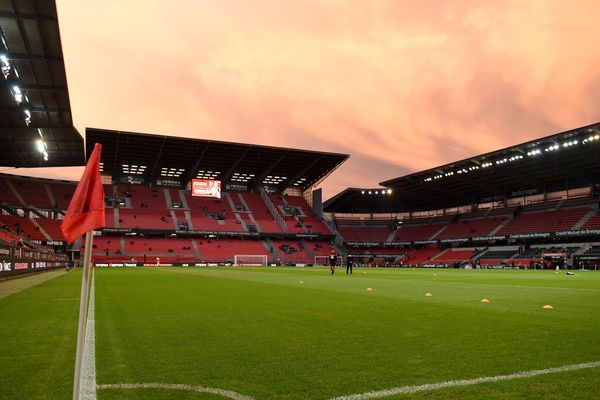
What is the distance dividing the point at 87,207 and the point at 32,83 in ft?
99.4

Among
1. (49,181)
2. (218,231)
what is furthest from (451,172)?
(49,181)

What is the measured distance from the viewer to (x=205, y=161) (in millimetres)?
75688

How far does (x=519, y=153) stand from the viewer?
2247 inches

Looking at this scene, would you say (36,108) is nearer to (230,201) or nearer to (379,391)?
(379,391)

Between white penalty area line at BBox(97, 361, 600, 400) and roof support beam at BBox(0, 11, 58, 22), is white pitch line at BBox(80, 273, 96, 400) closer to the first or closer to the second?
white penalty area line at BBox(97, 361, 600, 400)

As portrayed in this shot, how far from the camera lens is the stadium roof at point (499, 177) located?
53.6 m

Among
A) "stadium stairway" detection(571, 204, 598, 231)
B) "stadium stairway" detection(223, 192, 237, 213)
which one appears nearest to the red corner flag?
"stadium stairway" detection(571, 204, 598, 231)

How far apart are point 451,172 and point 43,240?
188 feet

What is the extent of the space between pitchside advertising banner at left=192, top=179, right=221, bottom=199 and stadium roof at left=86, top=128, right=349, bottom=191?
408 cm

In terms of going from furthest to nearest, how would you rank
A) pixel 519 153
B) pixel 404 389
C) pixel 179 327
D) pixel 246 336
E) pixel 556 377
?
1. pixel 519 153
2. pixel 179 327
3. pixel 246 336
4. pixel 556 377
5. pixel 404 389

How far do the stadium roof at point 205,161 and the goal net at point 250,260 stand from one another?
15.9m

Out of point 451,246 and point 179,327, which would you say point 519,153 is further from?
point 179,327

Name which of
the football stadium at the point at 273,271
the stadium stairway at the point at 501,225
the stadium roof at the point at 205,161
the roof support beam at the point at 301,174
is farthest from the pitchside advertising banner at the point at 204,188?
the stadium stairway at the point at 501,225

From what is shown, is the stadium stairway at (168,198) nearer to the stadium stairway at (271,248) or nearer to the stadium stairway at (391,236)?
the stadium stairway at (271,248)
